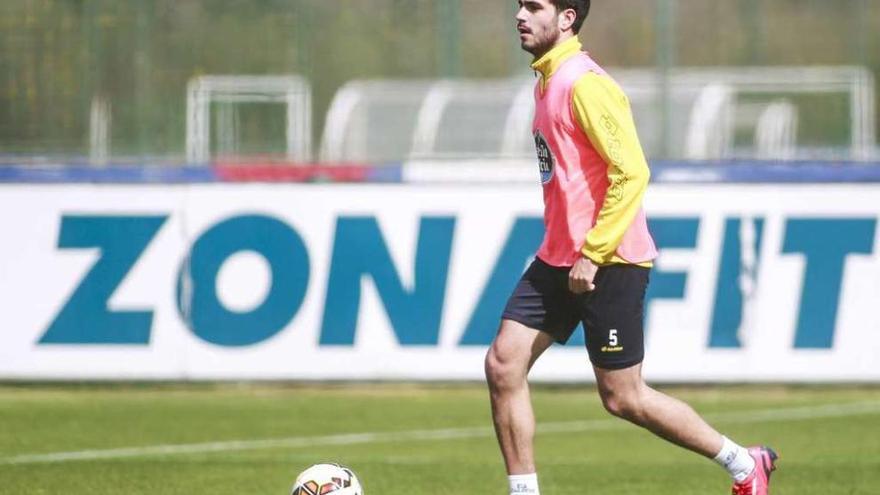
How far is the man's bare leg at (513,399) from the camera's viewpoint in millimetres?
8000

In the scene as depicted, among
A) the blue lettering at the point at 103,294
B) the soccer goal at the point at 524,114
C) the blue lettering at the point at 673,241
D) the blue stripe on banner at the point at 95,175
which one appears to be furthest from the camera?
the soccer goal at the point at 524,114

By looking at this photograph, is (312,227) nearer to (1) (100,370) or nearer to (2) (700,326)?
(1) (100,370)

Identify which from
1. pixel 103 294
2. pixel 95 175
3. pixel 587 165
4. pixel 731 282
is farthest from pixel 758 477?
pixel 95 175

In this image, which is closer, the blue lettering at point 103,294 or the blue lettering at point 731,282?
the blue lettering at point 731,282

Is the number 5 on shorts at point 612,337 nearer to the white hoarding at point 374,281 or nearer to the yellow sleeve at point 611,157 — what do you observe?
the yellow sleeve at point 611,157

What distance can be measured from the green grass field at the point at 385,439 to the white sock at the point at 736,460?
1.54 m

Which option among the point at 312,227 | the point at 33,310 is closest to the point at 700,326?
the point at 312,227

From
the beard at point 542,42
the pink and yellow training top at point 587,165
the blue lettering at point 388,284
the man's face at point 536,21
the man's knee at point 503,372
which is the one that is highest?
the man's face at point 536,21

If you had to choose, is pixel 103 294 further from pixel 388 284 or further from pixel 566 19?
pixel 566 19

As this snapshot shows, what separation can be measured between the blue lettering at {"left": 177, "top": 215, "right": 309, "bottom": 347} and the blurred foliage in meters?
3.35

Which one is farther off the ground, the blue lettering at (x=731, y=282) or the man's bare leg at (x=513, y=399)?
the man's bare leg at (x=513, y=399)

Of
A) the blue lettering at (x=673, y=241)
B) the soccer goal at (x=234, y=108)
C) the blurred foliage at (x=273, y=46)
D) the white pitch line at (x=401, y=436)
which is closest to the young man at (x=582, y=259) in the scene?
the white pitch line at (x=401, y=436)

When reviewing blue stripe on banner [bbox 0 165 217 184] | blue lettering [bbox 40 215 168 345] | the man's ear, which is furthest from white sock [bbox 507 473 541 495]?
blue stripe on banner [bbox 0 165 217 184]

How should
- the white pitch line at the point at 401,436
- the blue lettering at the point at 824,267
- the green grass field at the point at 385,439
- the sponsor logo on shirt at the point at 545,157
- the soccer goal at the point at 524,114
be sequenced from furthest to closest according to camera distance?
the soccer goal at the point at 524,114
the blue lettering at the point at 824,267
the white pitch line at the point at 401,436
the green grass field at the point at 385,439
the sponsor logo on shirt at the point at 545,157
